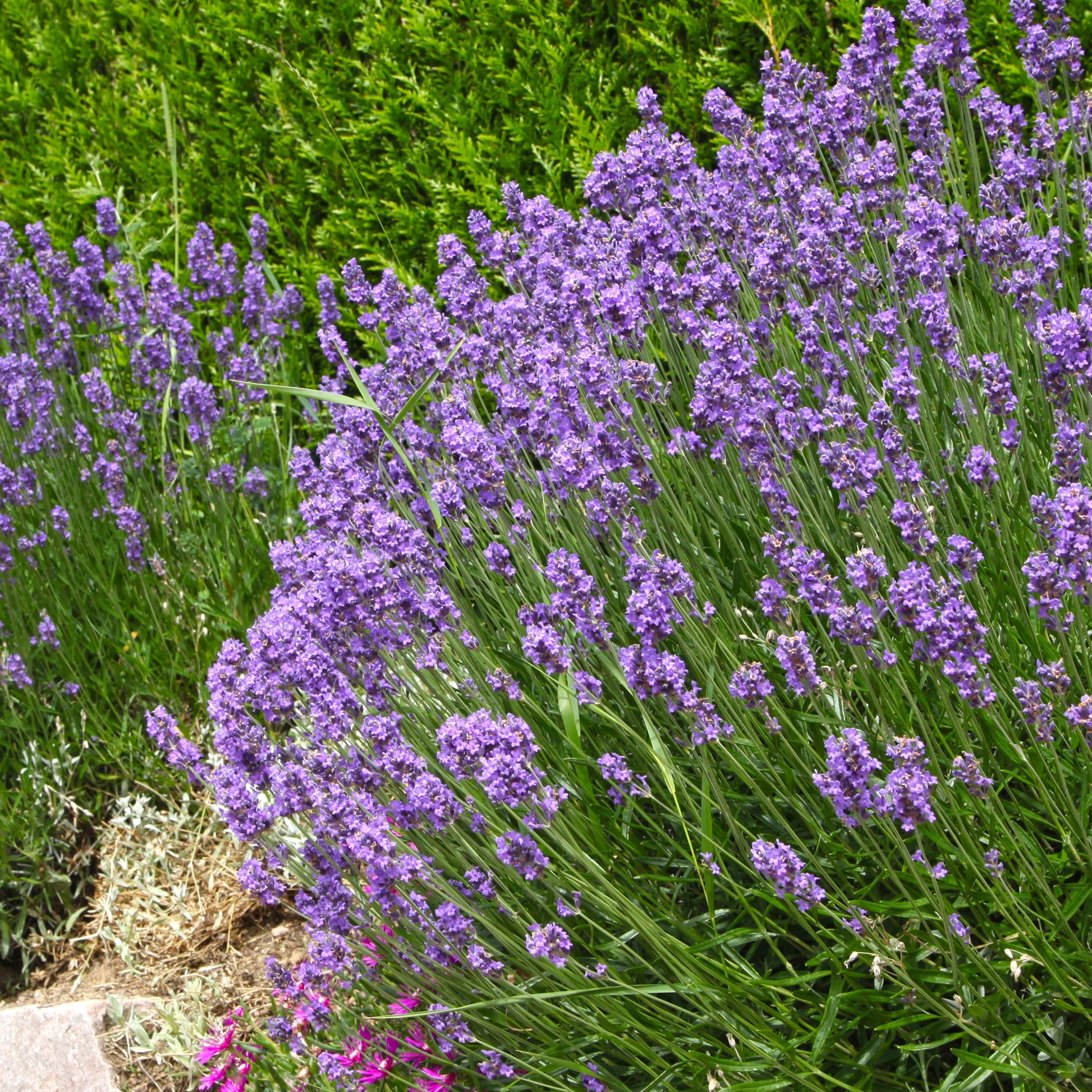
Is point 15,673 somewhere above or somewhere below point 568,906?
below

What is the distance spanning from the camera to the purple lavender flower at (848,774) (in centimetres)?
202

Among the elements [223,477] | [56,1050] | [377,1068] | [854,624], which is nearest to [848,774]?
[854,624]

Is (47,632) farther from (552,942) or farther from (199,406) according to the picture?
(552,942)

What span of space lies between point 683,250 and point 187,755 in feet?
6.66

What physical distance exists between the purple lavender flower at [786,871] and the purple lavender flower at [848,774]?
0.39 ft

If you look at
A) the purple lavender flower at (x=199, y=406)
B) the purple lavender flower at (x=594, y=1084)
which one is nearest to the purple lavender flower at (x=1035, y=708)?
the purple lavender flower at (x=594, y=1084)

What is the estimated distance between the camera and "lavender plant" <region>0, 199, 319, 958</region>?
4.54 m

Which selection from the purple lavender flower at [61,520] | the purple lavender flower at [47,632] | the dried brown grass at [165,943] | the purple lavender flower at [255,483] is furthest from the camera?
the purple lavender flower at [255,483]

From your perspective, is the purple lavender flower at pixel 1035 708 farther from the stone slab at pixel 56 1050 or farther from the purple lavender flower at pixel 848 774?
A: the stone slab at pixel 56 1050

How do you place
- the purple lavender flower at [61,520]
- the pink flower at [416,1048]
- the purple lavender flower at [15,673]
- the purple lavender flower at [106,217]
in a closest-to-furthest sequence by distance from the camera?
the pink flower at [416,1048] < the purple lavender flower at [15,673] < the purple lavender flower at [61,520] < the purple lavender flower at [106,217]

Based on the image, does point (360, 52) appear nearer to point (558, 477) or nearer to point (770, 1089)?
point (558, 477)

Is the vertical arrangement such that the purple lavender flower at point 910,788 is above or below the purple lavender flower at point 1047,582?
below

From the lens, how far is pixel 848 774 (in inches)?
80.4

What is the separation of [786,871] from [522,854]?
50 centimetres
